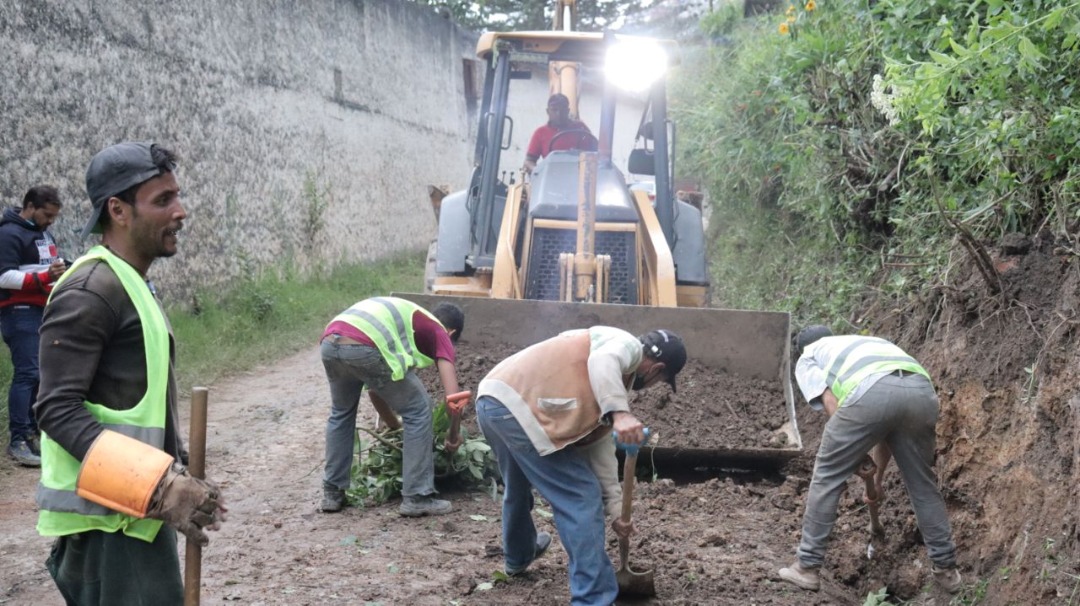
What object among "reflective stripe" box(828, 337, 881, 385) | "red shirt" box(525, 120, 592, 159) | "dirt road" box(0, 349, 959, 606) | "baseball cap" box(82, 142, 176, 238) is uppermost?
"red shirt" box(525, 120, 592, 159)

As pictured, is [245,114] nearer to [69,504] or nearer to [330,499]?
[330,499]

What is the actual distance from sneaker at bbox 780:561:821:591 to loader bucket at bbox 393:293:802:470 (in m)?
1.86

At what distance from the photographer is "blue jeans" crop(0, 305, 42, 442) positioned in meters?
5.96

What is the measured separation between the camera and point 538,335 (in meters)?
6.60

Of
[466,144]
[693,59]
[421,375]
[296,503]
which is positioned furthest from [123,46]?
[466,144]

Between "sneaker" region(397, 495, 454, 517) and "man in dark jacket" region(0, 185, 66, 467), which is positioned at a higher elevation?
"man in dark jacket" region(0, 185, 66, 467)

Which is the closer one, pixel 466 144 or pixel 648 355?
pixel 648 355

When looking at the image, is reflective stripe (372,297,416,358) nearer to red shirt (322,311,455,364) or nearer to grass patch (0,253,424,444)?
red shirt (322,311,455,364)

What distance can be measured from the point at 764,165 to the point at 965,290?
488 centimetres

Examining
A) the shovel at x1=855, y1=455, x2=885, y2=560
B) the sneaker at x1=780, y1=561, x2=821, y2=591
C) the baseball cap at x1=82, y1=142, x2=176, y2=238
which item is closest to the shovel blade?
the sneaker at x1=780, y1=561, x2=821, y2=591

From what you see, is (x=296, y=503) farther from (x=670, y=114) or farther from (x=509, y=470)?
(x=670, y=114)

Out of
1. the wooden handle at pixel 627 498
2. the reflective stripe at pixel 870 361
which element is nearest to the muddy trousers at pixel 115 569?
the wooden handle at pixel 627 498

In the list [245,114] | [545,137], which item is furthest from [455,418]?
[245,114]

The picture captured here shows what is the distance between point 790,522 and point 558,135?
3933 millimetres
